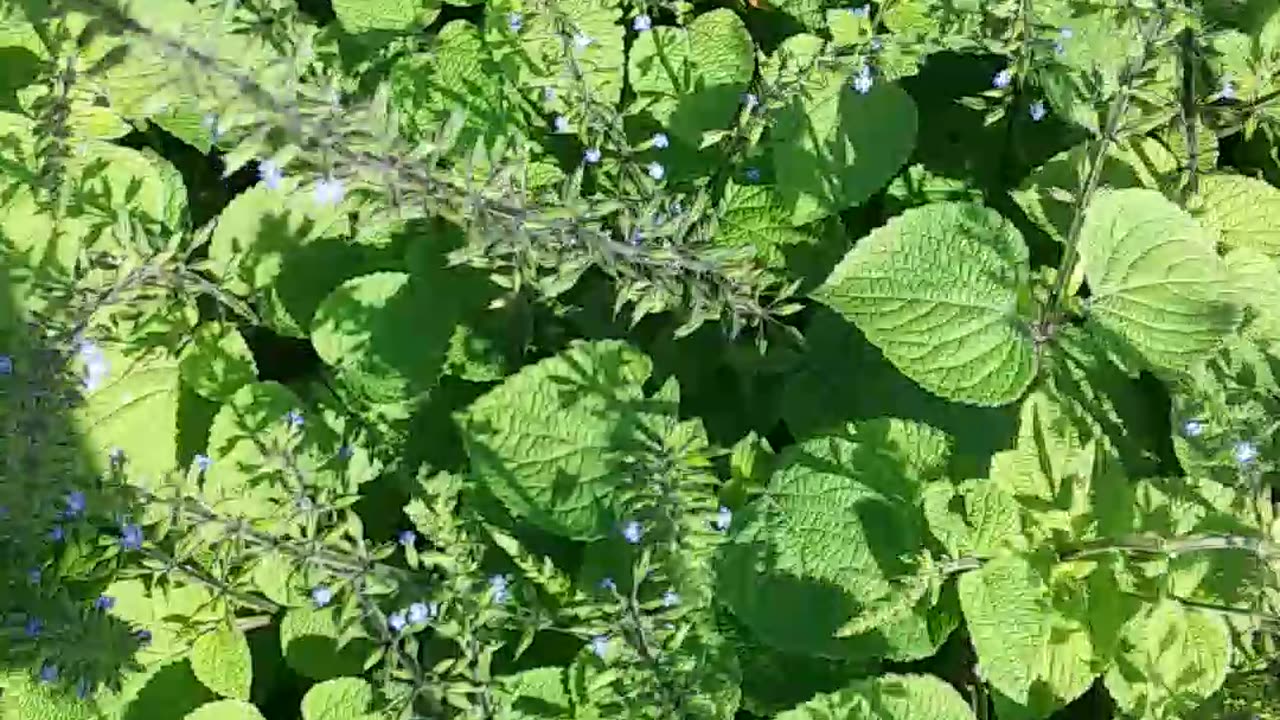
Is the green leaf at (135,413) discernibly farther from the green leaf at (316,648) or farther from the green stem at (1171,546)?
the green stem at (1171,546)

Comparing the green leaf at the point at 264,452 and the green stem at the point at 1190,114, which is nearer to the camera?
the green leaf at the point at 264,452

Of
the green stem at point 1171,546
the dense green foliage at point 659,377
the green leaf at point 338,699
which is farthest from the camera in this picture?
the green leaf at point 338,699

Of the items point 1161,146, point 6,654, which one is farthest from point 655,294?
point 6,654

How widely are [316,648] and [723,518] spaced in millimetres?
1103

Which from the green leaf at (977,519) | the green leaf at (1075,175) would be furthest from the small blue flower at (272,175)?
the green leaf at (1075,175)

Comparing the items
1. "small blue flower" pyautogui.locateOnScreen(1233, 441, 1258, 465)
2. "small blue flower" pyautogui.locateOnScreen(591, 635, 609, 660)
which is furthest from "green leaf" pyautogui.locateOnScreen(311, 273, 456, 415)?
"small blue flower" pyautogui.locateOnScreen(1233, 441, 1258, 465)

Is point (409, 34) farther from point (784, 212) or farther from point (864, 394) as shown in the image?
point (864, 394)

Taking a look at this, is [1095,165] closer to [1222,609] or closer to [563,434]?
[1222,609]

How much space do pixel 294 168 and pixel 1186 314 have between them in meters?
1.92

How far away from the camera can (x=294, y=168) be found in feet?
7.23

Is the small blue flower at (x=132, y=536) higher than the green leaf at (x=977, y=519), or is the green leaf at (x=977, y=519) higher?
the small blue flower at (x=132, y=536)

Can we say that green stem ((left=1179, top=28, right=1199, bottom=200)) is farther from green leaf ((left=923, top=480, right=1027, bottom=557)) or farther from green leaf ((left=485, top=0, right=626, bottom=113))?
green leaf ((left=485, top=0, right=626, bottom=113))

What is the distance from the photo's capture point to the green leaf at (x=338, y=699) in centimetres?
271

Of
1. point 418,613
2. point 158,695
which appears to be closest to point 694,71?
point 418,613
